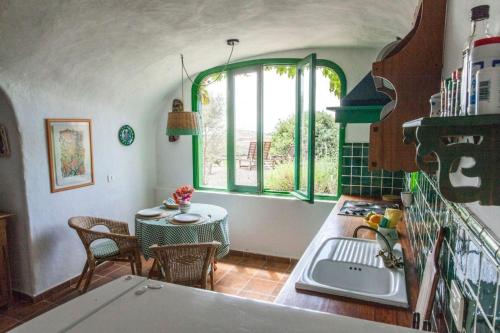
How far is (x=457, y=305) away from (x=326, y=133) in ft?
10.9

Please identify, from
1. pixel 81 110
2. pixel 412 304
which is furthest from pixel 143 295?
pixel 81 110

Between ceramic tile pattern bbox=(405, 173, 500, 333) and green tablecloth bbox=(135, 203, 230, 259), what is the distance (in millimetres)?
2251

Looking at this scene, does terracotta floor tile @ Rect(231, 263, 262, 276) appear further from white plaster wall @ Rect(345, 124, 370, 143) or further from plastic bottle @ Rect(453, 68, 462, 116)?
plastic bottle @ Rect(453, 68, 462, 116)

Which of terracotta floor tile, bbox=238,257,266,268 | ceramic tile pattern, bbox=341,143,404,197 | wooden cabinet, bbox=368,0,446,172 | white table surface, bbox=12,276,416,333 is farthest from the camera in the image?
terracotta floor tile, bbox=238,257,266,268

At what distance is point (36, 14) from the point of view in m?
2.11

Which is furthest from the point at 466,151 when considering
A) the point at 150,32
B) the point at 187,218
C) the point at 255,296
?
the point at 255,296

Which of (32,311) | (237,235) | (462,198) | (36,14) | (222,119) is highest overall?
(36,14)

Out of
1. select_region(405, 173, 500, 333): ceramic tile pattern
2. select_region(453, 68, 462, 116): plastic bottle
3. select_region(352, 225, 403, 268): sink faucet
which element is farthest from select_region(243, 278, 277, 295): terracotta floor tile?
select_region(453, 68, 462, 116): plastic bottle

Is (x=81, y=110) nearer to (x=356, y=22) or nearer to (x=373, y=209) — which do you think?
(x=356, y=22)

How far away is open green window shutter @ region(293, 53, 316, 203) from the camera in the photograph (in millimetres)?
3182

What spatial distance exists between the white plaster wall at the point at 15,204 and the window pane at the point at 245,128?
7.79 ft

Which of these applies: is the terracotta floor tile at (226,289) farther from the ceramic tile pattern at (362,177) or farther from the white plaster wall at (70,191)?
the ceramic tile pattern at (362,177)

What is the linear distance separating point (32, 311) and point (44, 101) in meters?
1.92

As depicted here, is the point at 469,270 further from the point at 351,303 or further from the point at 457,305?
the point at 351,303
